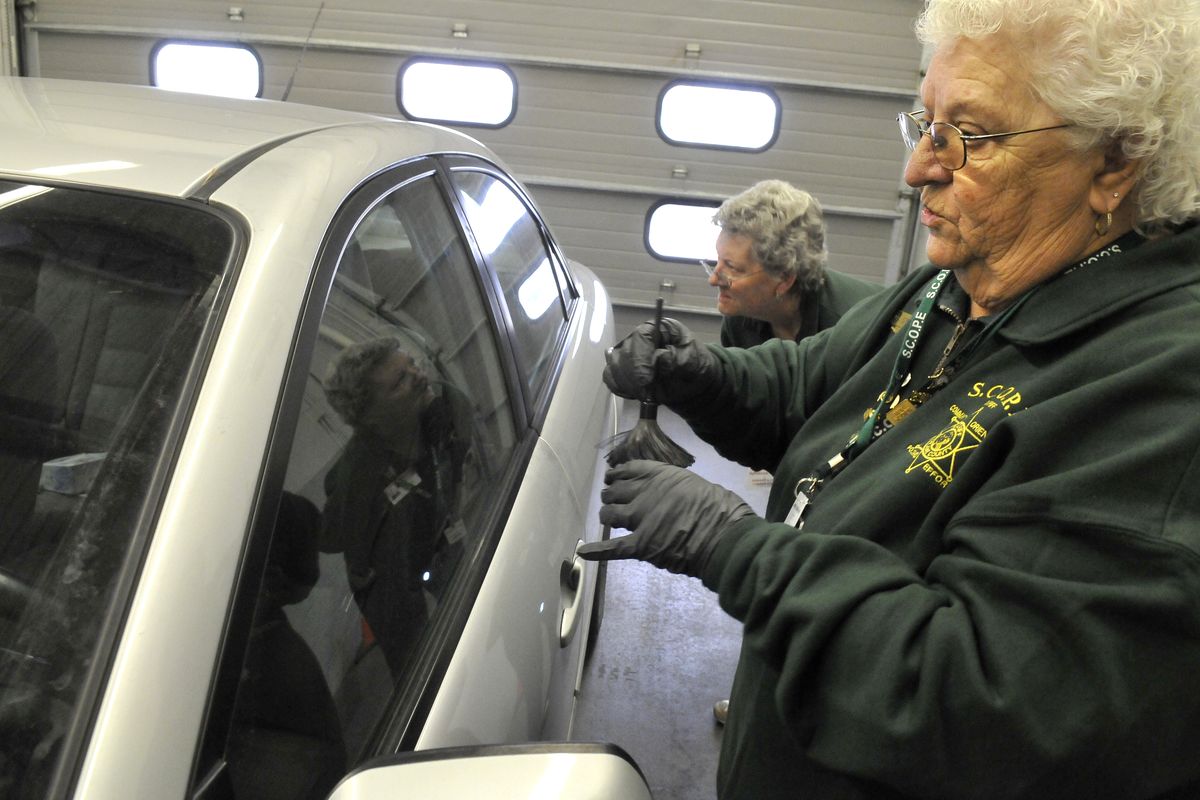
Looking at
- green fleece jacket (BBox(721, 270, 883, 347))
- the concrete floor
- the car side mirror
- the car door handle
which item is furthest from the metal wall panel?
the car side mirror

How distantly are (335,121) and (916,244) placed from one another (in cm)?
441

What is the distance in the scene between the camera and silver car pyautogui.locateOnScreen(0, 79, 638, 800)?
887 mm

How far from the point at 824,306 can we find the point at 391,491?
196 centimetres

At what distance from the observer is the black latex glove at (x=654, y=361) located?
73.3 inches

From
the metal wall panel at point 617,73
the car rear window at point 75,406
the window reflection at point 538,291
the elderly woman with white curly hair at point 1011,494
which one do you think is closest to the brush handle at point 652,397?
the window reflection at point 538,291

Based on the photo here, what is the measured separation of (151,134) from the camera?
1.40 metres

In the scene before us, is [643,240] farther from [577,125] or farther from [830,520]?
[830,520]

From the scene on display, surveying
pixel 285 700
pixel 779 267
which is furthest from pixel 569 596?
pixel 779 267

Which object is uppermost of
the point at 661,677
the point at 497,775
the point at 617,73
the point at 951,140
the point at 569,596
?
the point at 617,73

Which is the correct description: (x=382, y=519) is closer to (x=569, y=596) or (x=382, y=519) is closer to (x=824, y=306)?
(x=569, y=596)

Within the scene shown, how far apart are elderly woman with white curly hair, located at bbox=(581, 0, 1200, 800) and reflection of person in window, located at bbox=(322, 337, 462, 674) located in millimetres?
234

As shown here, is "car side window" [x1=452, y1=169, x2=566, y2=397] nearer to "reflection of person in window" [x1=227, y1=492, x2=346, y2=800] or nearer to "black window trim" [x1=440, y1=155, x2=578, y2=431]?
"black window trim" [x1=440, y1=155, x2=578, y2=431]

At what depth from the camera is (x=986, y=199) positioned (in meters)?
1.21

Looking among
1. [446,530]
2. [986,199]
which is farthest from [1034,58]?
[446,530]
